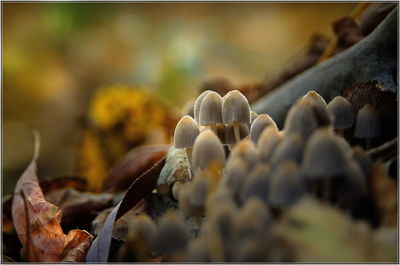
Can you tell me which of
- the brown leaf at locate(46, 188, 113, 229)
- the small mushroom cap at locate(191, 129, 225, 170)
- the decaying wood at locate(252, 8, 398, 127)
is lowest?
the brown leaf at locate(46, 188, 113, 229)

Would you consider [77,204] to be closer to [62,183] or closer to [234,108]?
[62,183]

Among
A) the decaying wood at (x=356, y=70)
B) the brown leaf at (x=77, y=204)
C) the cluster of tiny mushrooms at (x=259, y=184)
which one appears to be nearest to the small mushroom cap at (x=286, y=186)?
the cluster of tiny mushrooms at (x=259, y=184)

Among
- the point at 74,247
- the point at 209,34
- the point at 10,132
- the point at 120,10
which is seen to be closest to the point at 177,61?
the point at 209,34

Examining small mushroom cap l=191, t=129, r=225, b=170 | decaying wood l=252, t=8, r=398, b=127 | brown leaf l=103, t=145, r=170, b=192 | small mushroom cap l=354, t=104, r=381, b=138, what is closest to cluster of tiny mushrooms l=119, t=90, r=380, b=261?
small mushroom cap l=191, t=129, r=225, b=170

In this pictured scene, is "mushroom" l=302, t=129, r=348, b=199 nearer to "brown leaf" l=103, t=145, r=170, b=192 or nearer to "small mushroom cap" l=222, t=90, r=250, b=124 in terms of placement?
"small mushroom cap" l=222, t=90, r=250, b=124

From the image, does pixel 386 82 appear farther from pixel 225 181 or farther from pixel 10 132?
pixel 10 132
